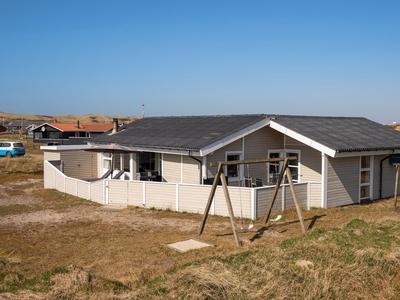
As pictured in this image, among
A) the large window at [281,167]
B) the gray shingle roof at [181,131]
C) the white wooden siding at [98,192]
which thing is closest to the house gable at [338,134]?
the large window at [281,167]

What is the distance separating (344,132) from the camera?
61.4 ft

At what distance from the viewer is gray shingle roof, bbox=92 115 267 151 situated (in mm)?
17094

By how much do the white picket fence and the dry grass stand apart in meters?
0.53

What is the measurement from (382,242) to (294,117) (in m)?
9.99

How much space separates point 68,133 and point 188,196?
43540 millimetres

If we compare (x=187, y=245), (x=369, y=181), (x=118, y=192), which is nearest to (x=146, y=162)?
(x=118, y=192)

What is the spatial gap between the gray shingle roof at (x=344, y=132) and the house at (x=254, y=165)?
56 mm

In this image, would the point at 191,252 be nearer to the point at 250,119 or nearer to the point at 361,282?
the point at 361,282

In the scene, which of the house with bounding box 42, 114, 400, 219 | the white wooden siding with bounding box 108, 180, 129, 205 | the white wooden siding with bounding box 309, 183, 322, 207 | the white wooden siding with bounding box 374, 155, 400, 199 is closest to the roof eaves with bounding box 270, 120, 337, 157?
the house with bounding box 42, 114, 400, 219

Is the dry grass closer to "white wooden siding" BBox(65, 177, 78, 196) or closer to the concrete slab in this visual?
the concrete slab

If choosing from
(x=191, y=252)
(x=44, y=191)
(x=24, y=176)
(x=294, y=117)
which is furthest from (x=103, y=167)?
(x=191, y=252)

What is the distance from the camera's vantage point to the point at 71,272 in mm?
7715

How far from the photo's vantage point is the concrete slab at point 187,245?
1026 cm

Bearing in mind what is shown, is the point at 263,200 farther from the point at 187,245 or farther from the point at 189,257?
the point at 189,257
